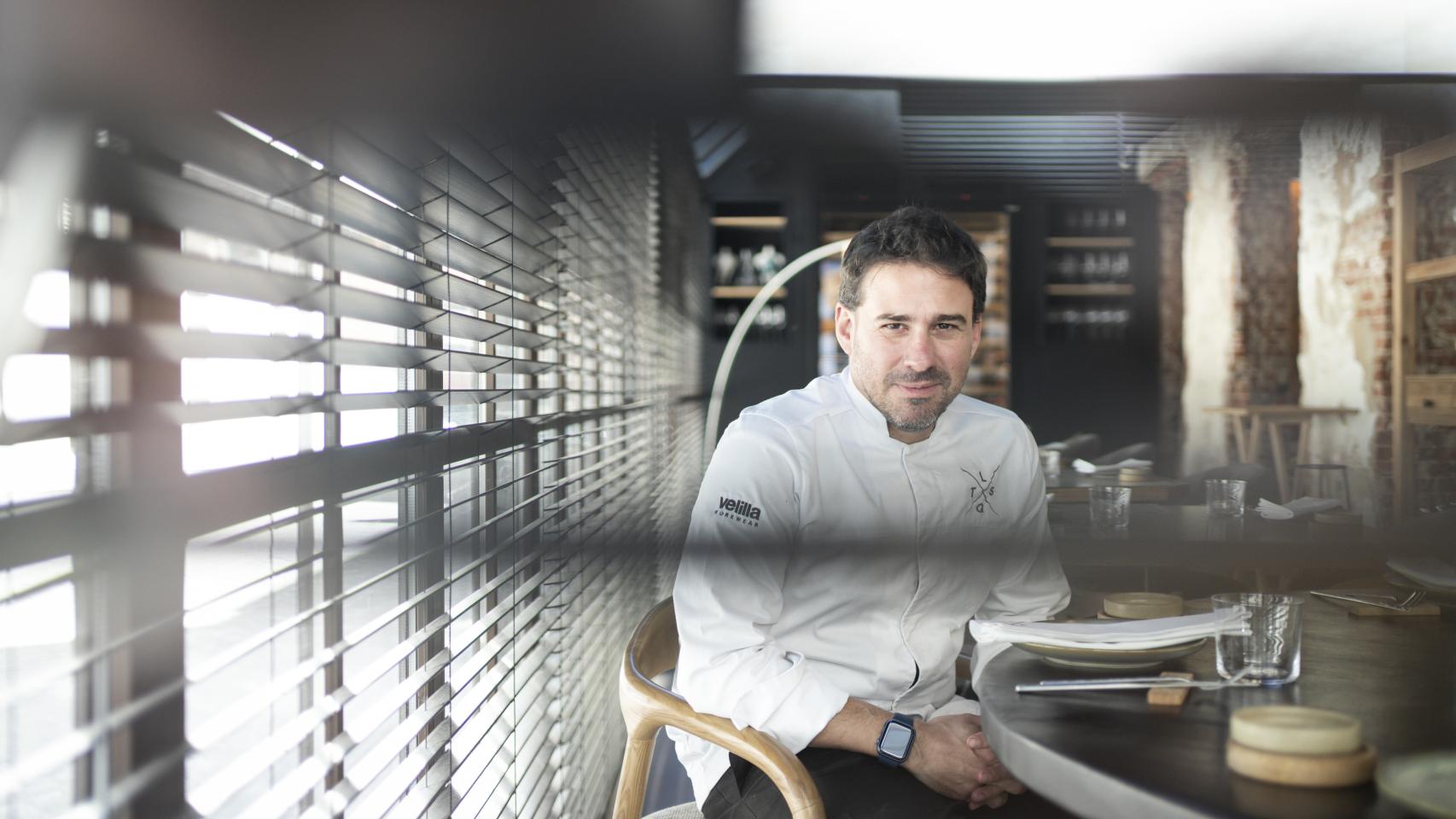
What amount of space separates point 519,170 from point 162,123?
102cm

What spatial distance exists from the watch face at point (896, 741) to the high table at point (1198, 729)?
0.15 metres

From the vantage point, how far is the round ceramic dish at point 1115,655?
808mm

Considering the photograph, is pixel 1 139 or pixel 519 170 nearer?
pixel 1 139

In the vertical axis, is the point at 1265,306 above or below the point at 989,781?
above

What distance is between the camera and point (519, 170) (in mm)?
1212

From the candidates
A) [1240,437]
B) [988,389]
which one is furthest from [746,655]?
[988,389]

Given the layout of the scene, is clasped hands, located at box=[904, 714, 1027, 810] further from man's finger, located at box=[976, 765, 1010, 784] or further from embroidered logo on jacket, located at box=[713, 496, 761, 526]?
embroidered logo on jacket, located at box=[713, 496, 761, 526]

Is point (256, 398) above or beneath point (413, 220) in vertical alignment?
beneath

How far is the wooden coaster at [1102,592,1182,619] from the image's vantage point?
978mm

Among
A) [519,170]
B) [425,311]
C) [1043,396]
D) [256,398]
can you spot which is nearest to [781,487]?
[425,311]

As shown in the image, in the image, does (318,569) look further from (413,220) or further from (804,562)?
(804,562)

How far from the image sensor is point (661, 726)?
1082 mm

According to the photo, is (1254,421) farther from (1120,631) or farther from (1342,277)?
(1120,631)

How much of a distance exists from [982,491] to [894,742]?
1.08 ft
